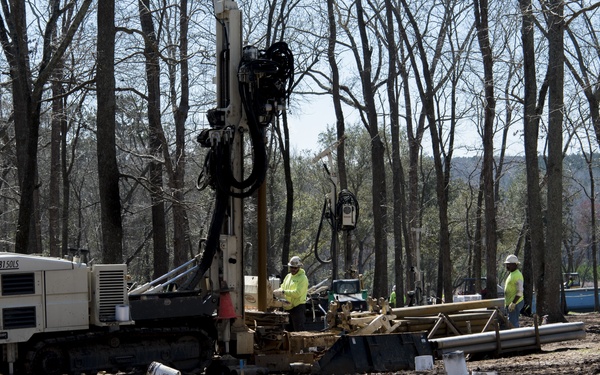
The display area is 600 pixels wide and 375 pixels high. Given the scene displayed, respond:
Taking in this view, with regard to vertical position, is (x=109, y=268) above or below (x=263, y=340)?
above

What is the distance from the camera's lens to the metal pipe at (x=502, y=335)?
1512 centimetres

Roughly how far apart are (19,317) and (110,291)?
1251 mm

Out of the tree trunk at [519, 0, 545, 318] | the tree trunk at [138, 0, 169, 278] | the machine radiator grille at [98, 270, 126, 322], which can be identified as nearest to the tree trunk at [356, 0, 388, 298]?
the tree trunk at [519, 0, 545, 318]

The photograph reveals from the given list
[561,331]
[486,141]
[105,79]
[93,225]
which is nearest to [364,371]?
[561,331]

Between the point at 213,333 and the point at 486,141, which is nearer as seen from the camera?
the point at 213,333

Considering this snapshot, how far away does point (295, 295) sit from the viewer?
17094 mm

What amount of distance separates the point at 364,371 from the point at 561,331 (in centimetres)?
476

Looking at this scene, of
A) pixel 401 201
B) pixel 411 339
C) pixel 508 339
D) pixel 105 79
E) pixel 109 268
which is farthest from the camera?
pixel 401 201

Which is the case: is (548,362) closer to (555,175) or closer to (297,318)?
(297,318)

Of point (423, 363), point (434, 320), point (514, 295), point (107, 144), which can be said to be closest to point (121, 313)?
point (423, 363)

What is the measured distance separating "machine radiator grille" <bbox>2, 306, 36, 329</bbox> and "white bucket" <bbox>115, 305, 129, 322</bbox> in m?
1.09

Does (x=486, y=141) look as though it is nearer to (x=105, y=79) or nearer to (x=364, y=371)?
(x=105, y=79)

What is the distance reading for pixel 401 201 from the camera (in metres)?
47.7

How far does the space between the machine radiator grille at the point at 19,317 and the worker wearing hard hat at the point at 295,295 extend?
6.01m
